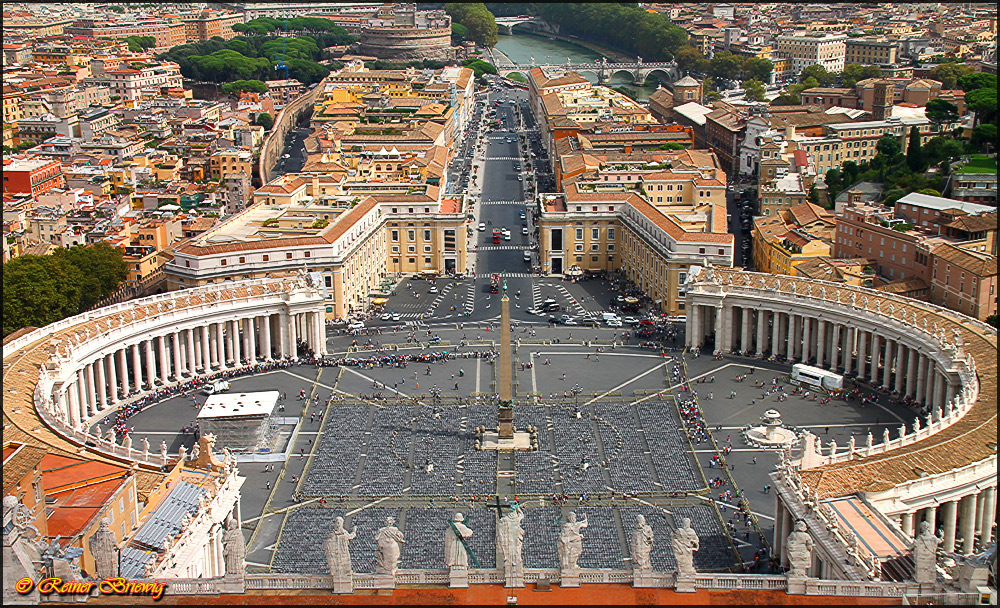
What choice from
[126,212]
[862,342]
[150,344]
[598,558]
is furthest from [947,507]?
[126,212]

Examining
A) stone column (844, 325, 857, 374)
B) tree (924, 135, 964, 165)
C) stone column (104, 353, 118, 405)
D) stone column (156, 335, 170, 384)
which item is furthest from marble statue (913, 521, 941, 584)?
tree (924, 135, 964, 165)

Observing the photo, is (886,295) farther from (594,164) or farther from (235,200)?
(235,200)

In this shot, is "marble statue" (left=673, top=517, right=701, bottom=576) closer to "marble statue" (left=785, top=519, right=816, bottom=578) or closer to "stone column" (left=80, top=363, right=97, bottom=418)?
"marble statue" (left=785, top=519, right=816, bottom=578)

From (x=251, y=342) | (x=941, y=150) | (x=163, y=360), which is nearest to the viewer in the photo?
(x=163, y=360)

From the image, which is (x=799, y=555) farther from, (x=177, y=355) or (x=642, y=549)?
(x=177, y=355)

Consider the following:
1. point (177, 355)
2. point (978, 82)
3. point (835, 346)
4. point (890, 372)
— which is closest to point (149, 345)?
point (177, 355)

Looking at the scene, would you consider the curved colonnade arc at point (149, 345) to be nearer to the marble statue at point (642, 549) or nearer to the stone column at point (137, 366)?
the stone column at point (137, 366)

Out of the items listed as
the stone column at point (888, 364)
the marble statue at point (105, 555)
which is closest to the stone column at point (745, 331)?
the stone column at point (888, 364)
